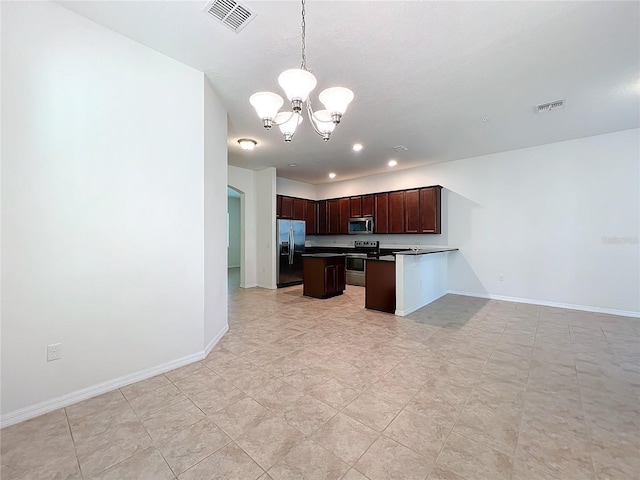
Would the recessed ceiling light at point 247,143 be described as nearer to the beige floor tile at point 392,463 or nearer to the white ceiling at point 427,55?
the white ceiling at point 427,55

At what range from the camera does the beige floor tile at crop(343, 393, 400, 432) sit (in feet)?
6.12

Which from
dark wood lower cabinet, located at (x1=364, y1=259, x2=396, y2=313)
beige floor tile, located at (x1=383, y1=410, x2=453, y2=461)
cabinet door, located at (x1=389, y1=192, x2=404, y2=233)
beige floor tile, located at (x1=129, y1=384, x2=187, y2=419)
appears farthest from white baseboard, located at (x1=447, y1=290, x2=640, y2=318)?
beige floor tile, located at (x1=129, y1=384, x2=187, y2=419)

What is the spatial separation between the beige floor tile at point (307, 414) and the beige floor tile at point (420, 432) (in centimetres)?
43

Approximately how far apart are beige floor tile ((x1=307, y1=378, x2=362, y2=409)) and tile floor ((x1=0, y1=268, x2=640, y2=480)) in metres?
0.02

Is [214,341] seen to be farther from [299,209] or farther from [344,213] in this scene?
[344,213]

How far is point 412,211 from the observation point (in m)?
6.32

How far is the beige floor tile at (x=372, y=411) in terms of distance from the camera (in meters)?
1.86

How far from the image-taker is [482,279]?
5.69 metres

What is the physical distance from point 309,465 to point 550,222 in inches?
225

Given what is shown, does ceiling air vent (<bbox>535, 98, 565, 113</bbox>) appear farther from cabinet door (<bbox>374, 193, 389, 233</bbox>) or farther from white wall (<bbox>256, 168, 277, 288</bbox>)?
white wall (<bbox>256, 168, 277, 288</bbox>)

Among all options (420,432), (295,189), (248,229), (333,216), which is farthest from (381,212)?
(420,432)

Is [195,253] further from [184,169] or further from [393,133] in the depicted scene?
[393,133]

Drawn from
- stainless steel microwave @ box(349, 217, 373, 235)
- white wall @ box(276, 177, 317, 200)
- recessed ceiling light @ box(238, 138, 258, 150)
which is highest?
recessed ceiling light @ box(238, 138, 258, 150)

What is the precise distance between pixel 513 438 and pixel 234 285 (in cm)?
650
